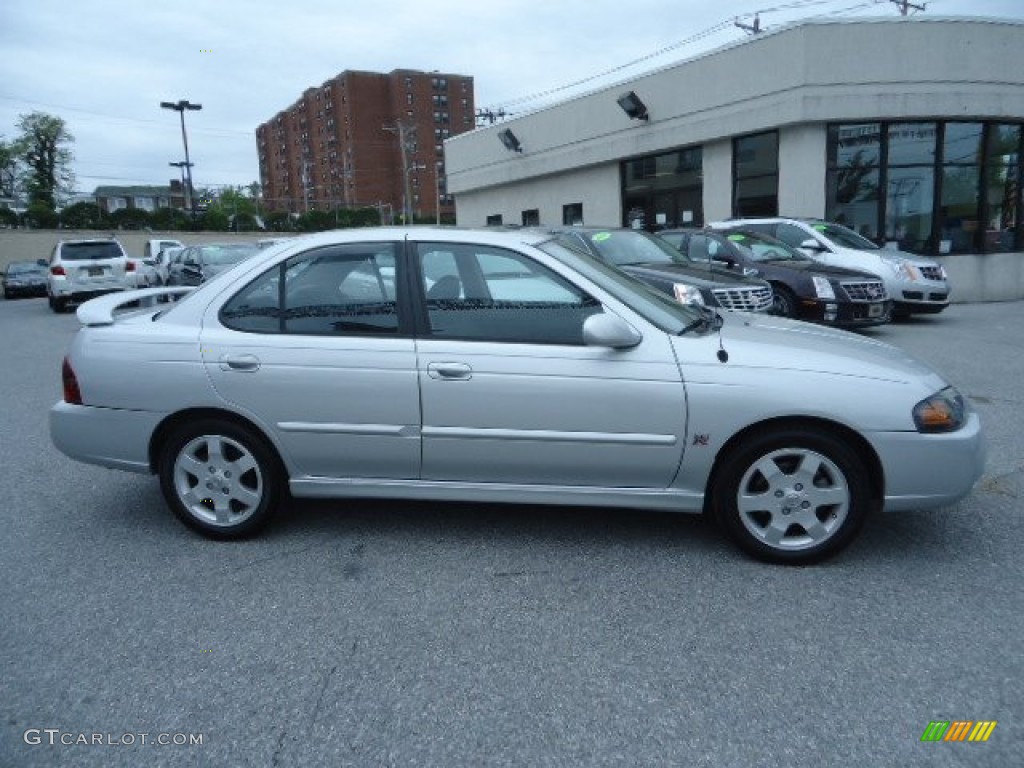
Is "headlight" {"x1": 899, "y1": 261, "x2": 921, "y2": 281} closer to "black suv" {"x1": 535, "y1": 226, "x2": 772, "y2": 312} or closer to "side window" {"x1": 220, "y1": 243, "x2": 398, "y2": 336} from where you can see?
"black suv" {"x1": 535, "y1": 226, "x2": 772, "y2": 312}

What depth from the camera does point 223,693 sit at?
263 cm

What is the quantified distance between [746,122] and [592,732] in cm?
1614

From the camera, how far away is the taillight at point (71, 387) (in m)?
3.95

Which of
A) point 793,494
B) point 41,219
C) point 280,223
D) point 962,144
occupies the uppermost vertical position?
point 280,223

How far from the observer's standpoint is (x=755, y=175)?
16750 millimetres

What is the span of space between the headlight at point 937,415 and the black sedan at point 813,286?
20.9 feet

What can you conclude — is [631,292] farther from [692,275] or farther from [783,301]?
[783,301]

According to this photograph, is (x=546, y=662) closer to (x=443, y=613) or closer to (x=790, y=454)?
(x=443, y=613)

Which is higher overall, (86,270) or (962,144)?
(962,144)

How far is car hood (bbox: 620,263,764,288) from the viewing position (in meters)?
8.53

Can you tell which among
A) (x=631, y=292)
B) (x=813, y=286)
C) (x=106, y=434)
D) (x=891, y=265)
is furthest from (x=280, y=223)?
(x=631, y=292)

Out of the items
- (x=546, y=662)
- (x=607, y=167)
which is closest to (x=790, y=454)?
(x=546, y=662)

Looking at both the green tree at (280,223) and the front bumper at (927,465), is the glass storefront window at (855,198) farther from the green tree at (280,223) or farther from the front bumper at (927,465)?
the green tree at (280,223)

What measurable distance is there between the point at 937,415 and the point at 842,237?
10233 millimetres
